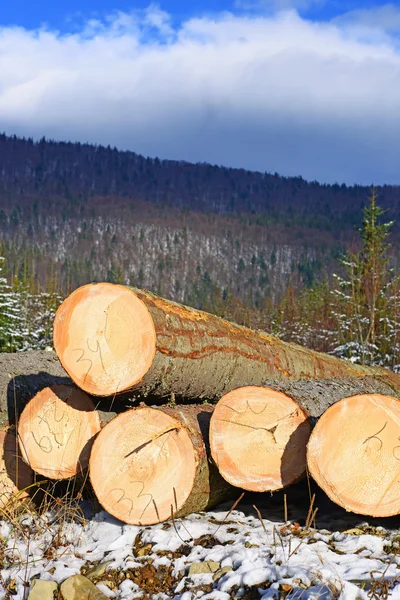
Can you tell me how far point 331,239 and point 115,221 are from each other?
56.9 meters

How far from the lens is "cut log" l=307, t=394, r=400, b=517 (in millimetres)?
3676

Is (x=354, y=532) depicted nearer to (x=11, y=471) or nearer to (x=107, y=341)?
(x=107, y=341)

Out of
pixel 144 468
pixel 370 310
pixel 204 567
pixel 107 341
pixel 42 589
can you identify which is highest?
pixel 107 341

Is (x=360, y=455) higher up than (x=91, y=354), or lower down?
lower down

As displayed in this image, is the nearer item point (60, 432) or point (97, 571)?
point (97, 571)

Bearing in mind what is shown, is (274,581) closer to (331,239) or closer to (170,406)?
(170,406)

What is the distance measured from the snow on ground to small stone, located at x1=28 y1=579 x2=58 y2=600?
83 mm

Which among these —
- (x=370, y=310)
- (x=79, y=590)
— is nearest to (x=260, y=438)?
(x=79, y=590)

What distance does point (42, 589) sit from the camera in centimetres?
326

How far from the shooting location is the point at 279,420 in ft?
13.0

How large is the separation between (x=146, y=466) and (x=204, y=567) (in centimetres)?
78

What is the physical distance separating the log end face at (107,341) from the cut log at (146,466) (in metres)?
0.29

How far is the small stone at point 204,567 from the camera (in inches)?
130

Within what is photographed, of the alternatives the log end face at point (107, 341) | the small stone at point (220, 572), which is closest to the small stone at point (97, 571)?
A: the small stone at point (220, 572)
